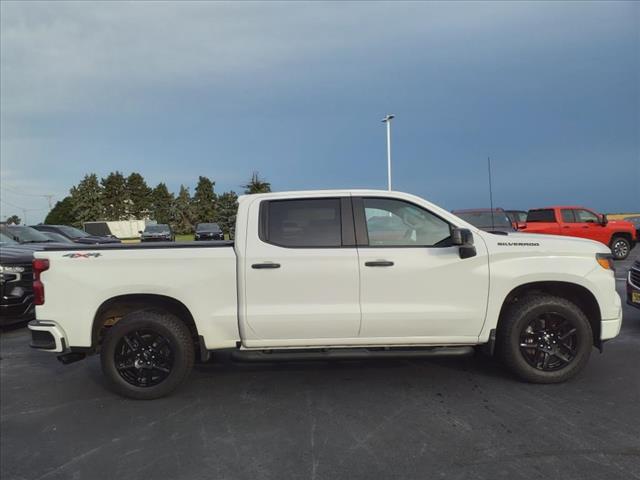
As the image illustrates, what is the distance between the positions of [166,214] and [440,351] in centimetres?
7333

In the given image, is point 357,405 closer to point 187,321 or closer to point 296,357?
point 296,357

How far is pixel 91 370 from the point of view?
5379mm

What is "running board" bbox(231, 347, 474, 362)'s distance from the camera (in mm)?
4301

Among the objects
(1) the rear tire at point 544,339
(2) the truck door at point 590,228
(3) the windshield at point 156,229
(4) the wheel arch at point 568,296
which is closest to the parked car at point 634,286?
(4) the wheel arch at point 568,296

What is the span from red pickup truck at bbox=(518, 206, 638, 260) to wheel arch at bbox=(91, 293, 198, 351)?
13192mm

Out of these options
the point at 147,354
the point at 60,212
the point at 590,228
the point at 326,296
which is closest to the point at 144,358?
the point at 147,354

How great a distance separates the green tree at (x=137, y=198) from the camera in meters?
74.4

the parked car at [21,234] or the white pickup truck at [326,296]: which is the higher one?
the parked car at [21,234]

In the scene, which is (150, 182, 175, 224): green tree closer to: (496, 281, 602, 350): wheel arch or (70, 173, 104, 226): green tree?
(70, 173, 104, 226): green tree

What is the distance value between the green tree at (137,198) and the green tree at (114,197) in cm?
91

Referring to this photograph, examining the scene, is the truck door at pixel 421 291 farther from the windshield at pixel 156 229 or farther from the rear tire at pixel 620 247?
the windshield at pixel 156 229

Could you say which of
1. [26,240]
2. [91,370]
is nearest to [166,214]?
[26,240]

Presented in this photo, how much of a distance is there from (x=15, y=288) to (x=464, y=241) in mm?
6603

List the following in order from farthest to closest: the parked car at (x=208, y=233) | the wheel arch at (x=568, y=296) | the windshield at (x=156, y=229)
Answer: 1. the windshield at (x=156, y=229)
2. the parked car at (x=208, y=233)
3. the wheel arch at (x=568, y=296)
